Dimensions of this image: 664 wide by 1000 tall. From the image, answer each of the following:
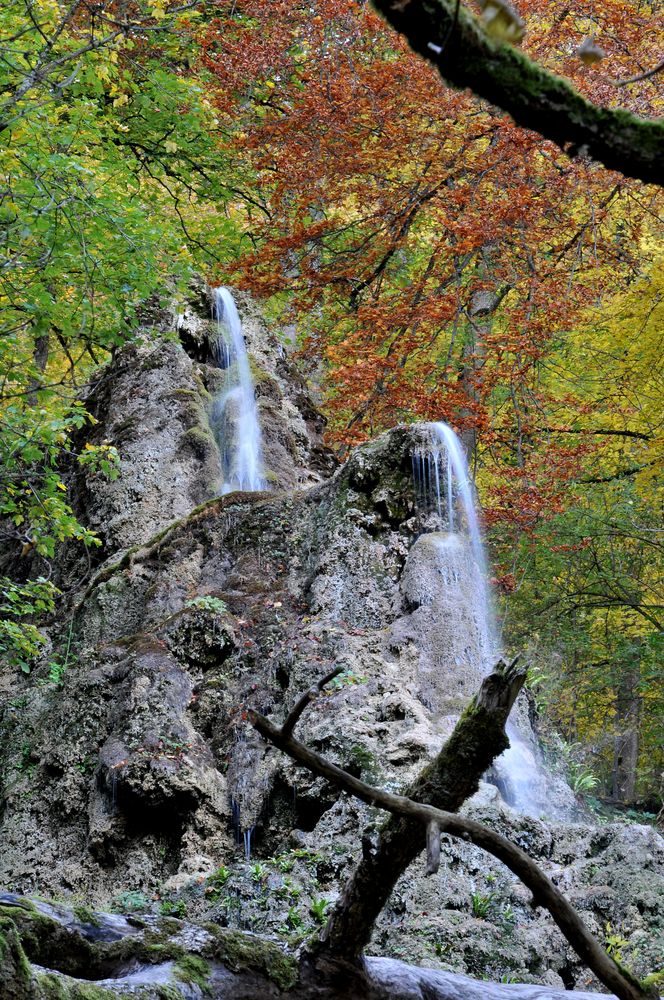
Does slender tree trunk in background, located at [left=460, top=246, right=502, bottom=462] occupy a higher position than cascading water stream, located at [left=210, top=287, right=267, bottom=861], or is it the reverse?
slender tree trunk in background, located at [left=460, top=246, right=502, bottom=462]

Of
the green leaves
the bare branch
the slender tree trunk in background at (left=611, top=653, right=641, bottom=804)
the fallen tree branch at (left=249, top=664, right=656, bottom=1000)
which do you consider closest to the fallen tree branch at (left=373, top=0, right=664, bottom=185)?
the bare branch

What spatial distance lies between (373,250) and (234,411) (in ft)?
9.63

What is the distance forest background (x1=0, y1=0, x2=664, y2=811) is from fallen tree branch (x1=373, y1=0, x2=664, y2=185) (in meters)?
5.42

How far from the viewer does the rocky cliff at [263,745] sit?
6.34 m

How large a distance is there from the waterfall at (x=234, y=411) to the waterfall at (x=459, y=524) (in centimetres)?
255

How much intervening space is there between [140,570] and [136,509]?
1414mm

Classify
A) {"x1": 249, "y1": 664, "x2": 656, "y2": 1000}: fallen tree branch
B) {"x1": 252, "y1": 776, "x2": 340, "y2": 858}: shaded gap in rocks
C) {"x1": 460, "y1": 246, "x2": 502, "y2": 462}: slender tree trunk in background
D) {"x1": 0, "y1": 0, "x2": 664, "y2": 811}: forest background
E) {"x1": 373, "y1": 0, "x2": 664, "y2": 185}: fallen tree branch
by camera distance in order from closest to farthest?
{"x1": 373, "y1": 0, "x2": 664, "y2": 185}: fallen tree branch
{"x1": 249, "y1": 664, "x2": 656, "y2": 1000}: fallen tree branch
{"x1": 252, "y1": 776, "x2": 340, "y2": 858}: shaded gap in rocks
{"x1": 0, "y1": 0, "x2": 664, "y2": 811}: forest background
{"x1": 460, "y1": 246, "x2": 502, "y2": 462}: slender tree trunk in background

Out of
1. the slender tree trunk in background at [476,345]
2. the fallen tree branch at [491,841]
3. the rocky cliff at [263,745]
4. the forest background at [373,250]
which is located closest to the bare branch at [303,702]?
the fallen tree branch at [491,841]

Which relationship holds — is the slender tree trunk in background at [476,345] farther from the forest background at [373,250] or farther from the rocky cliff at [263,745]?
the rocky cliff at [263,745]

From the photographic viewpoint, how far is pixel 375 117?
1114cm

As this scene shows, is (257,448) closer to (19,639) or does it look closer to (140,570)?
(140,570)

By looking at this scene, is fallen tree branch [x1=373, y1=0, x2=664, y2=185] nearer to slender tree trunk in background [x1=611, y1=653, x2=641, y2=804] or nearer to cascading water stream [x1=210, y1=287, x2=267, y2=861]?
cascading water stream [x1=210, y1=287, x2=267, y2=861]

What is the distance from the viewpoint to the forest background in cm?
820

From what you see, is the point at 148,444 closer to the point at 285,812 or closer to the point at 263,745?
the point at 263,745
